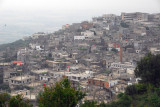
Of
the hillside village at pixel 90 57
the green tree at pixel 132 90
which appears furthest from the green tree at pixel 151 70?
the hillside village at pixel 90 57

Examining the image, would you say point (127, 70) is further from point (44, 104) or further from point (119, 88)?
point (44, 104)

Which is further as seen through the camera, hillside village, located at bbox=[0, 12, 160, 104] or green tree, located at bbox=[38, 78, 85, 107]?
hillside village, located at bbox=[0, 12, 160, 104]

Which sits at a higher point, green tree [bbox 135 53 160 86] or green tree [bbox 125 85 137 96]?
green tree [bbox 135 53 160 86]

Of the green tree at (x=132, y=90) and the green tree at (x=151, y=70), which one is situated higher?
the green tree at (x=151, y=70)

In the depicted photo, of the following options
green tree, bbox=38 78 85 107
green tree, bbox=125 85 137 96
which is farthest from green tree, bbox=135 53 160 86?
green tree, bbox=38 78 85 107

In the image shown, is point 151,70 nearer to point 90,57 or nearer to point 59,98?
point 59,98

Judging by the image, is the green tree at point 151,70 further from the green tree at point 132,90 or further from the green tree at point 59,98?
the green tree at point 59,98

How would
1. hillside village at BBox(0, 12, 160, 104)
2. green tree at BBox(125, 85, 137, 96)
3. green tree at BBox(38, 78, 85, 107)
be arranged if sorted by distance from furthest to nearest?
hillside village at BBox(0, 12, 160, 104) < green tree at BBox(125, 85, 137, 96) < green tree at BBox(38, 78, 85, 107)

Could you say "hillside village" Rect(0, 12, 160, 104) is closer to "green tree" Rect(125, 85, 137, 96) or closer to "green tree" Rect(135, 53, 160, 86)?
"green tree" Rect(125, 85, 137, 96)

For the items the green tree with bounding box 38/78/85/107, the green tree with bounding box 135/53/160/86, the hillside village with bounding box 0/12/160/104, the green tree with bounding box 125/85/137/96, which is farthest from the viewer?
the hillside village with bounding box 0/12/160/104

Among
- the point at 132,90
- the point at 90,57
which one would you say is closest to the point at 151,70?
the point at 132,90
